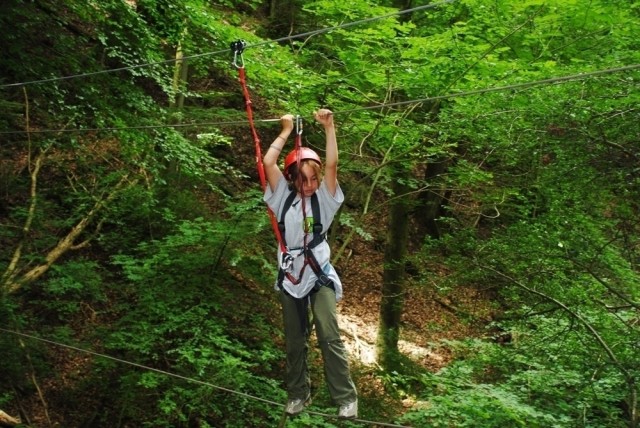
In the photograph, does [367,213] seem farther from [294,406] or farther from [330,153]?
[330,153]

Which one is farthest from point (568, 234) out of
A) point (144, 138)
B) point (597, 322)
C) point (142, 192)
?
point (142, 192)

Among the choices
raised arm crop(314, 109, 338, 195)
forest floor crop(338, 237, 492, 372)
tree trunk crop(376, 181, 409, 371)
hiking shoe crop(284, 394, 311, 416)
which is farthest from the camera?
forest floor crop(338, 237, 492, 372)

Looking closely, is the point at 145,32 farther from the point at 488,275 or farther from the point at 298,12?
the point at 298,12

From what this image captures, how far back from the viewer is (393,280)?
7488mm

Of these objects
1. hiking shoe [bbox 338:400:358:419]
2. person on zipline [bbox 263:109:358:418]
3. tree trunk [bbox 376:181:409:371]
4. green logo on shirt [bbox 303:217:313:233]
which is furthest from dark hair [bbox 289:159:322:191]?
Result: tree trunk [bbox 376:181:409:371]

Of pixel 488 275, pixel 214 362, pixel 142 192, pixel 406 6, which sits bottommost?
pixel 214 362

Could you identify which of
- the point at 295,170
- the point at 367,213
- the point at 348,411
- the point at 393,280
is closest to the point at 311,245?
the point at 295,170

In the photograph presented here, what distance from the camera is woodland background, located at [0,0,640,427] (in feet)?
13.6

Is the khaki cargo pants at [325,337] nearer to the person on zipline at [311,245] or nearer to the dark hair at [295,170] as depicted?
the person on zipline at [311,245]

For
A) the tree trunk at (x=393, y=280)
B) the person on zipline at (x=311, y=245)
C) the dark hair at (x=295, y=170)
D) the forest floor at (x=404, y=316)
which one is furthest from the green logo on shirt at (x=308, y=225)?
the forest floor at (x=404, y=316)

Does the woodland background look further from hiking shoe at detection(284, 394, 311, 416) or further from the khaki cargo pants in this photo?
hiking shoe at detection(284, 394, 311, 416)

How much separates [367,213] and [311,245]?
432cm

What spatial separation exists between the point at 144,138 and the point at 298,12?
654 cm

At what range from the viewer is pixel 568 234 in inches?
173
